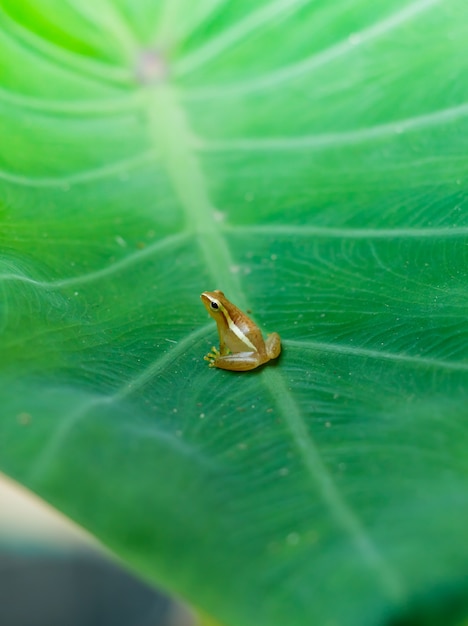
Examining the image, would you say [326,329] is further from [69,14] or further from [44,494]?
[69,14]

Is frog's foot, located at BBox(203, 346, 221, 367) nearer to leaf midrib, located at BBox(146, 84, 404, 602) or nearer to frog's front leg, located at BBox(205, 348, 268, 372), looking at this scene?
frog's front leg, located at BBox(205, 348, 268, 372)

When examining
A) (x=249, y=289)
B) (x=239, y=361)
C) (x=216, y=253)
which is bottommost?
(x=239, y=361)

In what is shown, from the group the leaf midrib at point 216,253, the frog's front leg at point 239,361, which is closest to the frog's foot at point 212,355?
the frog's front leg at point 239,361

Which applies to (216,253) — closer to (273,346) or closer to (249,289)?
(249,289)

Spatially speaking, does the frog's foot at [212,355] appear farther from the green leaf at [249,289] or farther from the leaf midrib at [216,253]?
the leaf midrib at [216,253]

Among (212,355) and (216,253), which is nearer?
(212,355)

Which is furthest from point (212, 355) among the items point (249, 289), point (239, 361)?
point (249, 289)

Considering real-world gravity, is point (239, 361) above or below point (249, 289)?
below

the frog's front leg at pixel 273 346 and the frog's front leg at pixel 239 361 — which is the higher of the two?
the frog's front leg at pixel 273 346

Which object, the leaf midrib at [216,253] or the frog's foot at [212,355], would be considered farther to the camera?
the frog's foot at [212,355]
